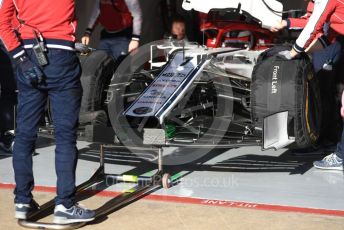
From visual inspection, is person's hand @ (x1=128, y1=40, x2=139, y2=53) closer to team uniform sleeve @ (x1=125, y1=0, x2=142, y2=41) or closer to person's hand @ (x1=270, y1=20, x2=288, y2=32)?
team uniform sleeve @ (x1=125, y1=0, x2=142, y2=41)

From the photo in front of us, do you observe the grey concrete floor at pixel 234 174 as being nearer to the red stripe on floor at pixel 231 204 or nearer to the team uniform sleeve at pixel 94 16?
the red stripe on floor at pixel 231 204

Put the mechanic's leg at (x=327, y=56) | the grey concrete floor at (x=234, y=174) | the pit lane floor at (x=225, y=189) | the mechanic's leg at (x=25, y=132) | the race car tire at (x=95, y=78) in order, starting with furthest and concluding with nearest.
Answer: the mechanic's leg at (x=327, y=56)
the race car tire at (x=95, y=78)
the grey concrete floor at (x=234, y=174)
the pit lane floor at (x=225, y=189)
the mechanic's leg at (x=25, y=132)

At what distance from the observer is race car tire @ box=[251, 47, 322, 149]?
5.57 meters

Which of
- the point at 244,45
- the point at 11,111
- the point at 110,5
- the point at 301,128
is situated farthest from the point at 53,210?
the point at 244,45

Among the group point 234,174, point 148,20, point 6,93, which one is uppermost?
point 148,20

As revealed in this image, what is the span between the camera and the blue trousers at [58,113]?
184 inches

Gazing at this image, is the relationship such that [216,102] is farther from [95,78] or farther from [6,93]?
[6,93]

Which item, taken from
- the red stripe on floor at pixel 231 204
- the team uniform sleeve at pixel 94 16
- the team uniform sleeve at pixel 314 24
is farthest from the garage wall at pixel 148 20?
the red stripe on floor at pixel 231 204

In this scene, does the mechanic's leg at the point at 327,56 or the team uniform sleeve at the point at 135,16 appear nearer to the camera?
the mechanic's leg at the point at 327,56

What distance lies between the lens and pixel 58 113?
15.4ft

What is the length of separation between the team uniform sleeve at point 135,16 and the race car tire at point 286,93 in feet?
6.24

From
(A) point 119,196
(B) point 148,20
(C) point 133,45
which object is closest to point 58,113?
(A) point 119,196

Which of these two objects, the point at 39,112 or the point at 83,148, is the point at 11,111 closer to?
the point at 83,148

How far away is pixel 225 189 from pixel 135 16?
250 cm
